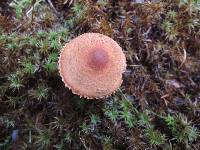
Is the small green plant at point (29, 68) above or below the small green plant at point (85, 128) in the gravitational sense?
above

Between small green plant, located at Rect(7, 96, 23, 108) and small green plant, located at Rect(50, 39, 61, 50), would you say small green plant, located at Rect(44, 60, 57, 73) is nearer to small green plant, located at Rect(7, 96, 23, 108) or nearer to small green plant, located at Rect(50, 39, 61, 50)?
small green plant, located at Rect(50, 39, 61, 50)

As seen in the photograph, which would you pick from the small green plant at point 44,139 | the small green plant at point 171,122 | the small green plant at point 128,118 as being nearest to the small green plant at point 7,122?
the small green plant at point 44,139

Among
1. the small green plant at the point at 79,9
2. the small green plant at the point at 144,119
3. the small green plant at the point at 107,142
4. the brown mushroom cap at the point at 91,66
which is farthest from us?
the small green plant at the point at 79,9

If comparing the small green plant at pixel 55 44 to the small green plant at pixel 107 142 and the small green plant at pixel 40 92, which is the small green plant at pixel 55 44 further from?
the small green plant at pixel 107 142

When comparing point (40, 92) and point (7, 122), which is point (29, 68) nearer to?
point (40, 92)

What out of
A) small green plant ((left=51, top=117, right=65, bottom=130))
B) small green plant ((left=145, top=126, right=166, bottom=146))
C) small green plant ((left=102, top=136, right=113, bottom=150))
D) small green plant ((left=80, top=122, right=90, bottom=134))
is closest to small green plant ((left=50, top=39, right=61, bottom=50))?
small green plant ((left=51, top=117, right=65, bottom=130))

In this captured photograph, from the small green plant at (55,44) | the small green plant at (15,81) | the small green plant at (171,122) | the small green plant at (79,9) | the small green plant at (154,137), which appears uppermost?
the small green plant at (79,9)

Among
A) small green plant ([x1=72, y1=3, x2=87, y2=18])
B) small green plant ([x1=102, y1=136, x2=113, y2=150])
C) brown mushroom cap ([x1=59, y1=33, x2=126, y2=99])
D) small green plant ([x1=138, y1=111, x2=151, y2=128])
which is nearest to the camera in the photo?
brown mushroom cap ([x1=59, y1=33, x2=126, y2=99])
